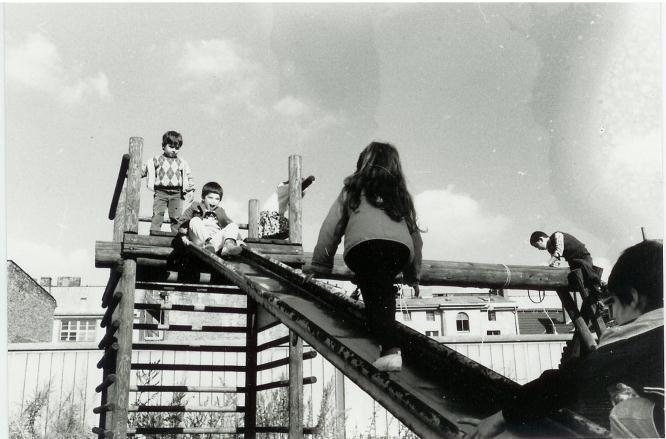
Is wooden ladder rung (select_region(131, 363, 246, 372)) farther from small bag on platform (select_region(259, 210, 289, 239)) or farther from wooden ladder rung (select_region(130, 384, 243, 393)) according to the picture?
small bag on platform (select_region(259, 210, 289, 239))

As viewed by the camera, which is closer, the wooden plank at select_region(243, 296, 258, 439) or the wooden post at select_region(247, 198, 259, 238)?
the wooden plank at select_region(243, 296, 258, 439)

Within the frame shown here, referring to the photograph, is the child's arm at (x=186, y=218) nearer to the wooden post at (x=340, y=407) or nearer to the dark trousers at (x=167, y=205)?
the dark trousers at (x=167, y=205)

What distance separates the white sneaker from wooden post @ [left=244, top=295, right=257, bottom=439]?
448 centimetres

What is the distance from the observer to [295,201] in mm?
7086

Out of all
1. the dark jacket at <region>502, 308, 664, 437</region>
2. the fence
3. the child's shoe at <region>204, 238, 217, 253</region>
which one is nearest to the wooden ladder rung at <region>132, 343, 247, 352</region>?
the child's shoe at <region>204, 238, 217, 253</region>

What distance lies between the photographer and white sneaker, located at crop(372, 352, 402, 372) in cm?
285

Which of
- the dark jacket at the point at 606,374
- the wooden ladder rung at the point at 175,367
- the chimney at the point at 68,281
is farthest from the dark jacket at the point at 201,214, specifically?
the chimney at the point at 68,281

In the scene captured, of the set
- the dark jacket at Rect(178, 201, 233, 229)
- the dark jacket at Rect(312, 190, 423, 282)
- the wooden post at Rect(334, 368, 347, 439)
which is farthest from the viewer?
the wooden post at Rect(334, 368, 347, 439)

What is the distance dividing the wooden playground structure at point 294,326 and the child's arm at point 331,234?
0.35 meters

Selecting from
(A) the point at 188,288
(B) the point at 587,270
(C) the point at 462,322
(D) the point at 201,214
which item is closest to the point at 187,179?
(D) the point at 201,214

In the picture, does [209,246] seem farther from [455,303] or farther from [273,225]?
[455,303]

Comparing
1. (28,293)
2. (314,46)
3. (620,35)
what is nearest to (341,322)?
(314,46)

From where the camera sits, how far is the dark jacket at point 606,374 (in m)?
1.98

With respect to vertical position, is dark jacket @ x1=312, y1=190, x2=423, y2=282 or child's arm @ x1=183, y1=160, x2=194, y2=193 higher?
child's arm @ x1=183, y1=160, x2=194, y2=193
